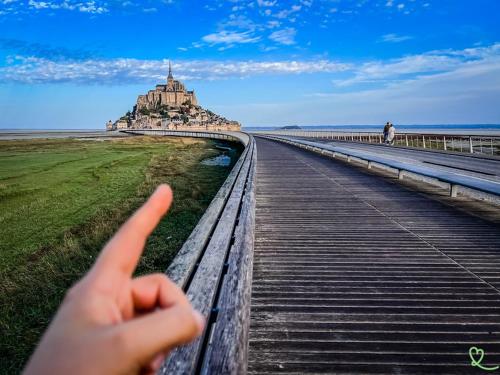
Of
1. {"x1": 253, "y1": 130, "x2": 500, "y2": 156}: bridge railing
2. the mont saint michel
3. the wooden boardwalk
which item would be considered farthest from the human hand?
the mont saint michel

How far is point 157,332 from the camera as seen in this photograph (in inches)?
27.6

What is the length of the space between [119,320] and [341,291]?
3471 mm

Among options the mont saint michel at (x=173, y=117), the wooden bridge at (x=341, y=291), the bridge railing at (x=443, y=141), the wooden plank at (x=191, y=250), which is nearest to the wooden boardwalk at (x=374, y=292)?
the wooden bridge at (x=341, y=291)

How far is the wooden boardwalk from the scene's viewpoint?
2775 millimetres

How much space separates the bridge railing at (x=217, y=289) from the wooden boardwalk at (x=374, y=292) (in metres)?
0.48

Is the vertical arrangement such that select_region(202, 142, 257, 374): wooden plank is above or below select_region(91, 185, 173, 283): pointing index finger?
below

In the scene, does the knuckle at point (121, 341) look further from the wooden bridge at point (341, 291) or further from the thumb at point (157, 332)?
the wooden bridge at point (341, 291)

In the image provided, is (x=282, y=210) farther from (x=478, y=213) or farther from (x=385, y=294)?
(x=385, y=294)

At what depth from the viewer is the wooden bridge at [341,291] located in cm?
262

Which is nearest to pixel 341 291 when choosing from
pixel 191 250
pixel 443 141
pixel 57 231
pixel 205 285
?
pixel 191 250

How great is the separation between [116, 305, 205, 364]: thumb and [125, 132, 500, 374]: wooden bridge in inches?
49.7

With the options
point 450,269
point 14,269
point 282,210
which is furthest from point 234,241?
point 14,269

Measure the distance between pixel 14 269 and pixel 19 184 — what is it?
12.8 metres

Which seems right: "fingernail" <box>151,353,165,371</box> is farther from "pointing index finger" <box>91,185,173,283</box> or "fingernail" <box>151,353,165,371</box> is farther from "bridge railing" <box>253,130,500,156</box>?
"bridge railing" <box>253,130,500,156</box>
